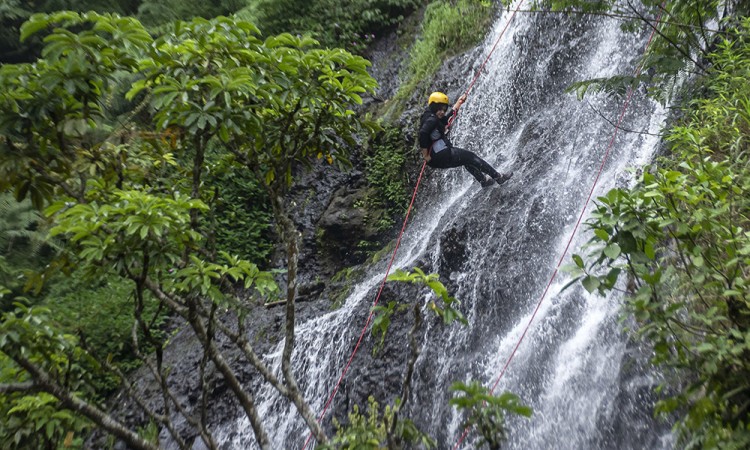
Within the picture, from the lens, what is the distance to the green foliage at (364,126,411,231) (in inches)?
351

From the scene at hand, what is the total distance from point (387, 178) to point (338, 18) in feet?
14.9

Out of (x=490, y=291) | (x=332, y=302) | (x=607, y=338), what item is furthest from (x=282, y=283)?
(x=607, y=338)

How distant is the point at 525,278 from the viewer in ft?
19.4

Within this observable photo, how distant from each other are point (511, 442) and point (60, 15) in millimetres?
4440

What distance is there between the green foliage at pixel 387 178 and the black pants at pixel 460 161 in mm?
1766

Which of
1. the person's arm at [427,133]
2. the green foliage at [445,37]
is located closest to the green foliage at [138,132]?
the person's arm at [427,133]

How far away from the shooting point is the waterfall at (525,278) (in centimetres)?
459

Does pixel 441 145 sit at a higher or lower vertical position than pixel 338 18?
lower

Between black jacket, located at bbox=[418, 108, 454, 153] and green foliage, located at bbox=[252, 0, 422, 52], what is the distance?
5.14 metres

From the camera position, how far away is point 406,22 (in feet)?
39.5

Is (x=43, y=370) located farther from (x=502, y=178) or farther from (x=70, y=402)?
(x=502, y=178)

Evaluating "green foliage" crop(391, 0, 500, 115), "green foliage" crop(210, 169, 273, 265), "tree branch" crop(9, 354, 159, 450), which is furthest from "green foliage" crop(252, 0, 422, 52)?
"tree branch" crop(9, 354, 159, 450)

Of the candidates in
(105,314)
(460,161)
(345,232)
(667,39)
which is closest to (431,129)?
(460,161)

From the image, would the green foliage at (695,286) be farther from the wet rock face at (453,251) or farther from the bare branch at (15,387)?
the wet rock face at (453,251)
